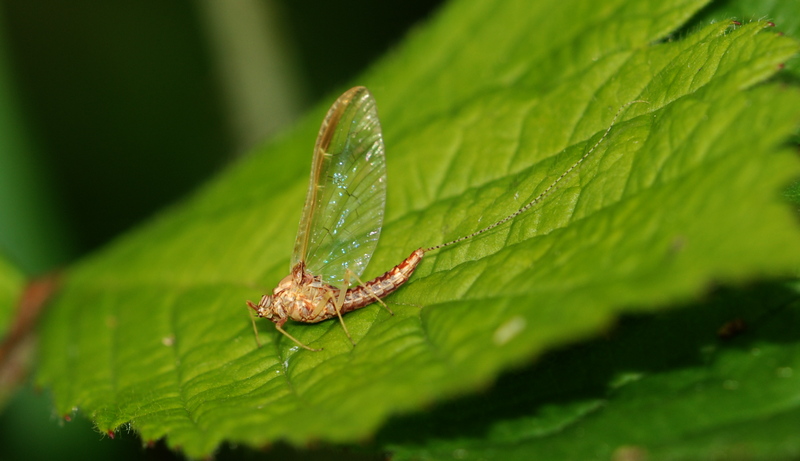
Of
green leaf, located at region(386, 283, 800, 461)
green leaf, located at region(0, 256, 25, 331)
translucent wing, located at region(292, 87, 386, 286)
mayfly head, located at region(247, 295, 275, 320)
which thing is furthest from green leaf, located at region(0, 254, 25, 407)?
green leaf, located at region(386, 283, 800, 461)

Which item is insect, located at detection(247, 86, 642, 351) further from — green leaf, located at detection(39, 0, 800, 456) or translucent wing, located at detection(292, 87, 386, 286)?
green leaf, located at detection(39, 0, 800, 456)

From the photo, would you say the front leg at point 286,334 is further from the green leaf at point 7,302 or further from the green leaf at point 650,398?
the green leaf at point 7,302

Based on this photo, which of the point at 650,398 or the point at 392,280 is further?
the point at 392,280

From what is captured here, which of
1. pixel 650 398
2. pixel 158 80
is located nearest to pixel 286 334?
pixel 650 398

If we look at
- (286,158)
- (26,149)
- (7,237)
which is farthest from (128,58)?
(286,158)

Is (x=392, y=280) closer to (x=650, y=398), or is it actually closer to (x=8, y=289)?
(x=650, y=398)

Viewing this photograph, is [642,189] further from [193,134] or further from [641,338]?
[193,134]

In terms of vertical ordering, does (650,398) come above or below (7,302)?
below
